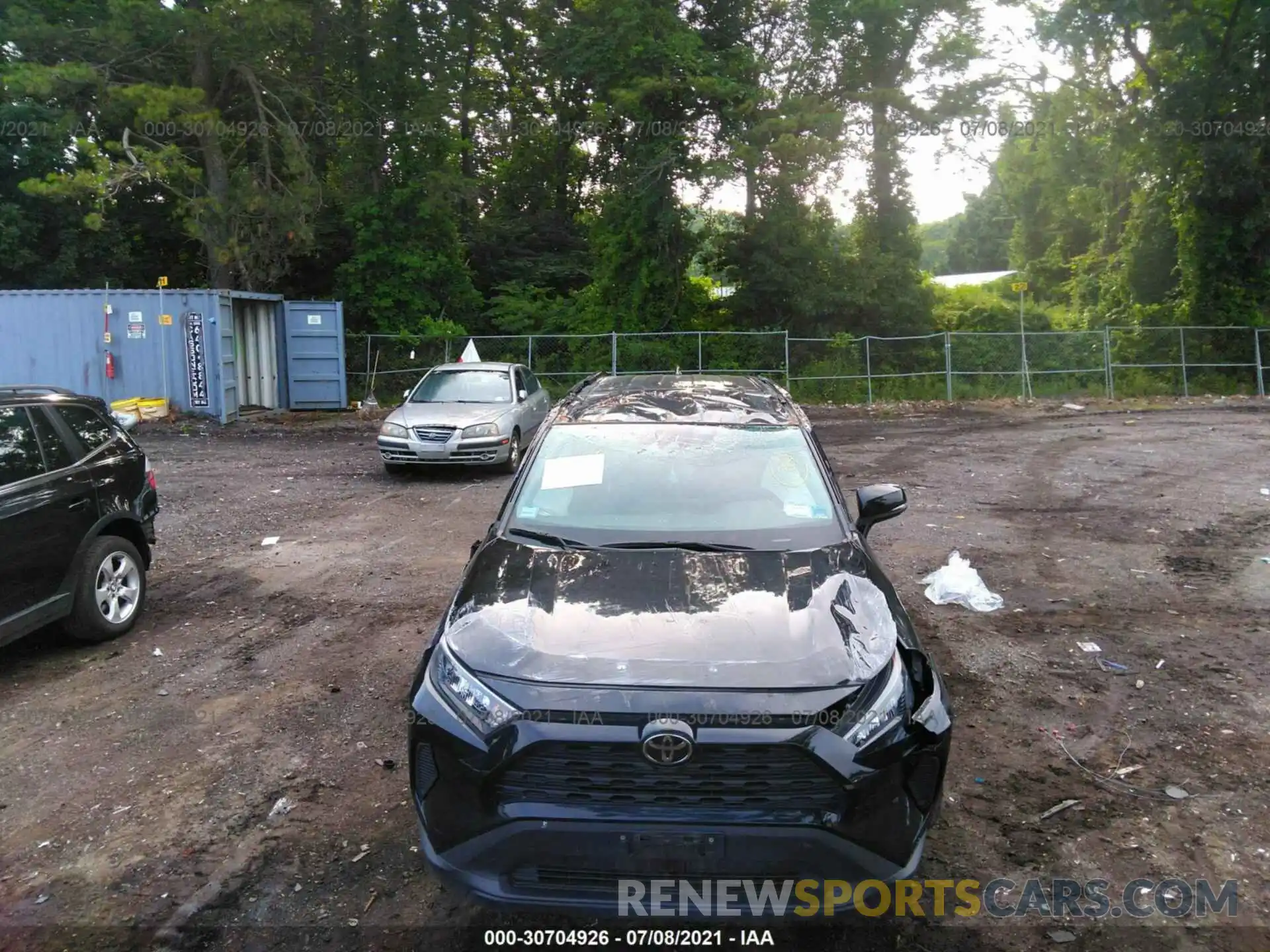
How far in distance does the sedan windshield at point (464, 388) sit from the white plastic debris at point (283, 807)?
31.7 ft

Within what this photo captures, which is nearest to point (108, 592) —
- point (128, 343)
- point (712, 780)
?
point (712, 780)

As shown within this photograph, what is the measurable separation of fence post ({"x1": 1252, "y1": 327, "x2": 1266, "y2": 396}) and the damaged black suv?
2474 centimetres

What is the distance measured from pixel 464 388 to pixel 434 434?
144cm

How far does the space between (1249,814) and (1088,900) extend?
1.09m

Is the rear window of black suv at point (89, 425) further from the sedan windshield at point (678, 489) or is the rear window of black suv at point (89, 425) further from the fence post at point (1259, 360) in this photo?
the fence post at point (1259, 360)

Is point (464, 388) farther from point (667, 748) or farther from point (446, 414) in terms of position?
point (667, 748)

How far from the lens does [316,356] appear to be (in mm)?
21266

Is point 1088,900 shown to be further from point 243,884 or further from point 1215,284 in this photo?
point 1215,284

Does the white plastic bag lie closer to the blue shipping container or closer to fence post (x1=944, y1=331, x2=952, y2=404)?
the blue shipping container

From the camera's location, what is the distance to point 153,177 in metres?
20.1

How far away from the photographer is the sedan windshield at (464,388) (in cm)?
1366

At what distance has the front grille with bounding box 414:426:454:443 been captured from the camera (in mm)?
12594

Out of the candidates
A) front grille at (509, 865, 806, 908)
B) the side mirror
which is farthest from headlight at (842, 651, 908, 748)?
the side mirror

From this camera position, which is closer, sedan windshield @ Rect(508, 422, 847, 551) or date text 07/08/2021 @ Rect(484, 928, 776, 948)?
date text 07/08/2021 @ Rect(484, 928, 776, 948)
